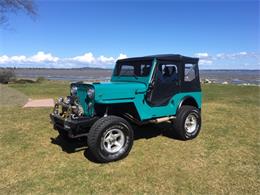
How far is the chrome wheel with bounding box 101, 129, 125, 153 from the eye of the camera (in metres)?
4.86

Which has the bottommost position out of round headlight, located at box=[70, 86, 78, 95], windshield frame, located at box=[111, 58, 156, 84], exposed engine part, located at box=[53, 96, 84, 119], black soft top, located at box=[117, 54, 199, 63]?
exposed engine part, located at box=[53, 96, 84, 119]

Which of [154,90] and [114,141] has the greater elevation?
[154,90]

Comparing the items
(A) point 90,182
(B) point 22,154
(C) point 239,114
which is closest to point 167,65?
(A) point 90,182

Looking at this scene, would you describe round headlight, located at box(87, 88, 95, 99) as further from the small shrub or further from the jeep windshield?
the small shrub

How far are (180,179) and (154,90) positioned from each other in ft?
6.71

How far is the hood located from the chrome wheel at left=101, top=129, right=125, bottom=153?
2.02 feet

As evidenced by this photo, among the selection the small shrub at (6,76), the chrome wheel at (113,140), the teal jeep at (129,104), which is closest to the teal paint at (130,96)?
the teal jeep at (129,104)

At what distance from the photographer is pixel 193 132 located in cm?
641

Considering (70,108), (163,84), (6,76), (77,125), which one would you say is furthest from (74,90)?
(6,76)

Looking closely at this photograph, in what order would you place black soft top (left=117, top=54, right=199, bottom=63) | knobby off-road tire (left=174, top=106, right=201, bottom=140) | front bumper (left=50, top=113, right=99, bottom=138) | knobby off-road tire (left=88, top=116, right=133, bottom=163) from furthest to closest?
knobby off-road tire (left=174, top=106, right=201, bottom=140) → black soft top (left=117, top=54, right=199, bottom=63) → front bumper (left=50, top=113, right=99, bottom=138) → knobby off-road tire (left=88, top=116, right=133, bottom=163)

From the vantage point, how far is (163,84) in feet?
19.0

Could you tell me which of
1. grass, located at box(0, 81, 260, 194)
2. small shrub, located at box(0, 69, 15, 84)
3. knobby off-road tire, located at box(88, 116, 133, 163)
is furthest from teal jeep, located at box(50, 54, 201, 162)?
small shrub, located at box(0, 69, 15, 84)

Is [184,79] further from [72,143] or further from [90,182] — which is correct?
[90,182]

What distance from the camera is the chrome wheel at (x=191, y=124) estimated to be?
6.33 meters
